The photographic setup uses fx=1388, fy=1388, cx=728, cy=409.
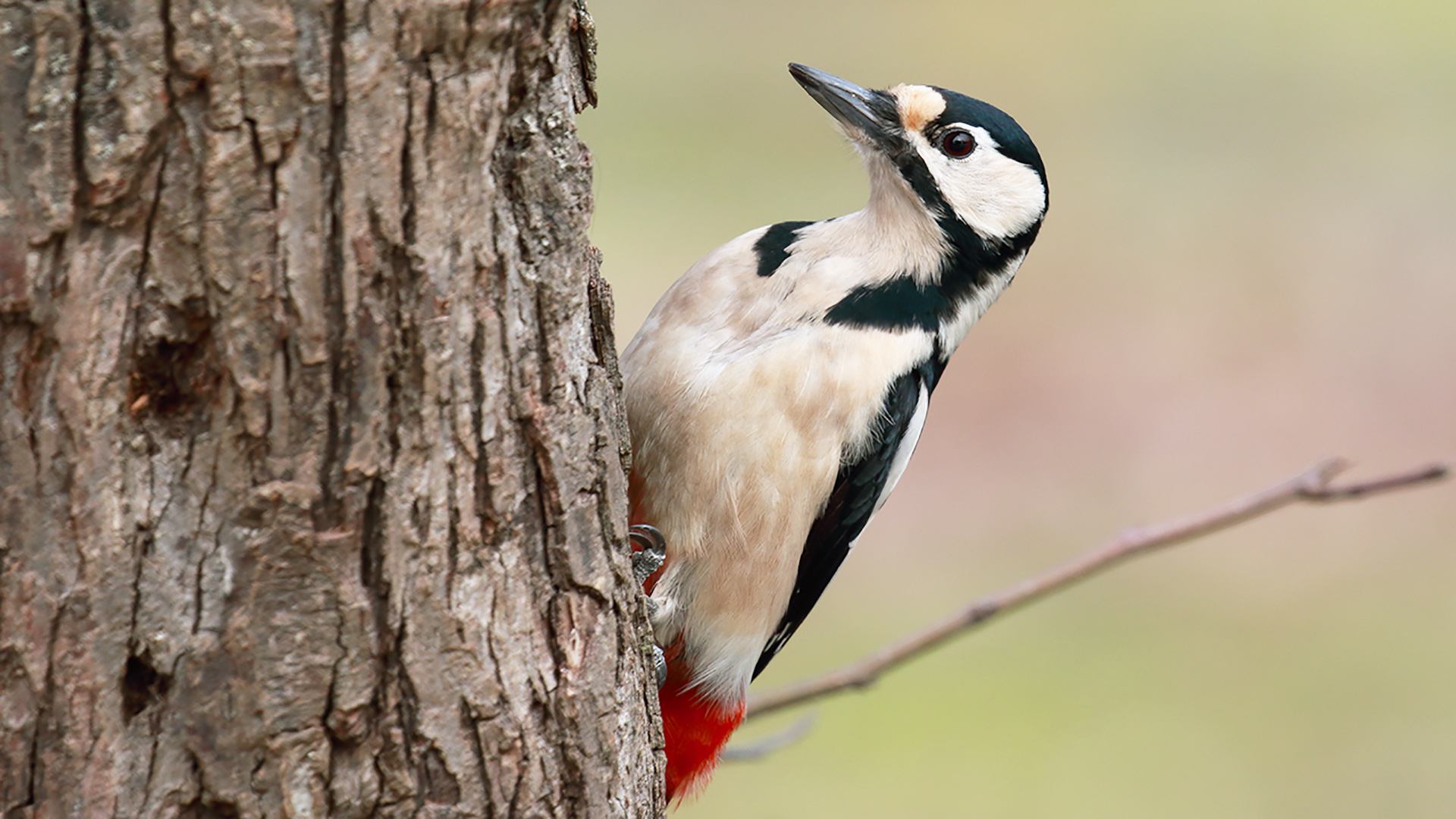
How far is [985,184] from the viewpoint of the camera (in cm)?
317

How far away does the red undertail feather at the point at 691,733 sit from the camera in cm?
316

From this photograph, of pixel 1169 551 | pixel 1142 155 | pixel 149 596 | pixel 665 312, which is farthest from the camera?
pixel 1142 155

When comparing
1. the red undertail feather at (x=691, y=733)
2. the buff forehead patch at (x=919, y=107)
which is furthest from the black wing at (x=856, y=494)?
the buff forehead patch at (x=919, y=107)

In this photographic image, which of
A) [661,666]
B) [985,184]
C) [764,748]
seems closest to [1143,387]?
[985,184]

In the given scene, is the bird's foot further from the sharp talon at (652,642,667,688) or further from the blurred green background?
the blurred green background

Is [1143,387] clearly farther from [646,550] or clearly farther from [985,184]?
[646,550]

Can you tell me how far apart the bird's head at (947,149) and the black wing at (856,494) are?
0.37 m

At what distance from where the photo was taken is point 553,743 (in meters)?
1.84

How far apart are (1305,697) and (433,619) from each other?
6.63 meters

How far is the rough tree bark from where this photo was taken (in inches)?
57.1

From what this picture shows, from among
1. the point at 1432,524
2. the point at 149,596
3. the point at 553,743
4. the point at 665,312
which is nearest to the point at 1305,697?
the point at 1432,524

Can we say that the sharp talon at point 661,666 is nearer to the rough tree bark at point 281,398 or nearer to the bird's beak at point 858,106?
the rough tree bark at point 281,398

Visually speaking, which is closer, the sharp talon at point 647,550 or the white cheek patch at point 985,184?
the sharp talon at point 647,550

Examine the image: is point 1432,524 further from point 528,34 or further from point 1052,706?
point 528,34
